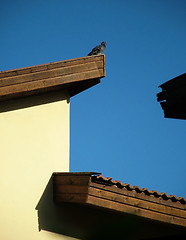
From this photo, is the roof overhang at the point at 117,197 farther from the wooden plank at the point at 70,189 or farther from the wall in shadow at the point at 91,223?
the wall in shadow at the point at 91,223

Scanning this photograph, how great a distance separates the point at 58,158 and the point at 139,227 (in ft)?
6.29

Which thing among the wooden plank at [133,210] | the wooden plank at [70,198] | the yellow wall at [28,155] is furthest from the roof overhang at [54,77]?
the wooden plank at [133,210]

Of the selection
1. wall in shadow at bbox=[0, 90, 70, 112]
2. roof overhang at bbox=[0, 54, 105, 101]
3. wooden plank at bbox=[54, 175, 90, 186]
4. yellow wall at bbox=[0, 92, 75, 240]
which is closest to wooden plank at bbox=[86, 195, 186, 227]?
wooden plank at bbox=[54, 175, 90, 186]

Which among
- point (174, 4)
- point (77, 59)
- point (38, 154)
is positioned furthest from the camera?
point (174, 4)

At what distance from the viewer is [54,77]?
7.33 m

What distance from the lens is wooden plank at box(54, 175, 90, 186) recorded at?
21.4 feet

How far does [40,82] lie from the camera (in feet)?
23.4

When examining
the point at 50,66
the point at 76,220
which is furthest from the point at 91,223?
the point at 50,66

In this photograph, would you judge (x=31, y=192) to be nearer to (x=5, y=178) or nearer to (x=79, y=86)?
(x=5, y=178)

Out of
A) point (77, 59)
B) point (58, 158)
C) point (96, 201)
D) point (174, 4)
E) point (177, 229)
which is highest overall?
point (174, 4)

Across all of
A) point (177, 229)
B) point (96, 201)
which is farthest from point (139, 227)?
point (96, 201)

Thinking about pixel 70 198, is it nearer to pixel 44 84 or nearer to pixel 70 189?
pixel 70 189

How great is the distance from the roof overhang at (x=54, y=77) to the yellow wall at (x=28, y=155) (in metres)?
0.29

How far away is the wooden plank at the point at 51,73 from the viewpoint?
6.79m
